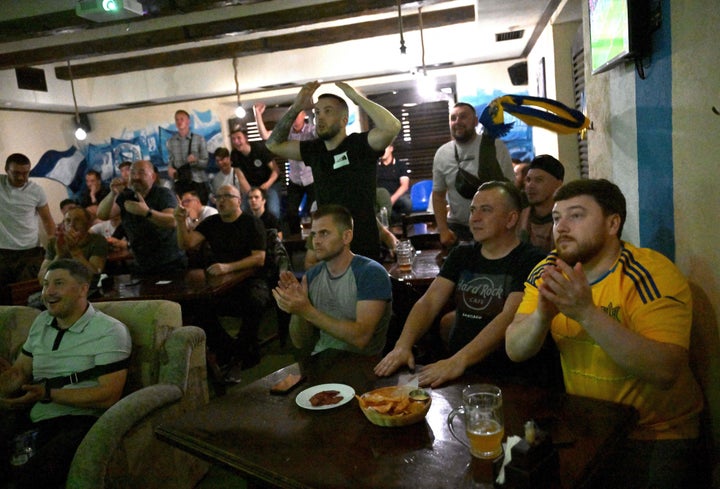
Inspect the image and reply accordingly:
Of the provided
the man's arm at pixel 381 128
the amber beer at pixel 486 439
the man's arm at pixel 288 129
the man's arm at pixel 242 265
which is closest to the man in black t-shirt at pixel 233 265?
the man's arm at pixel 242 265

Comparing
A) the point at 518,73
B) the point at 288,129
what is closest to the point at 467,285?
the point at 288,129

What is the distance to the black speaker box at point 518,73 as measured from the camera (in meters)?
7.39

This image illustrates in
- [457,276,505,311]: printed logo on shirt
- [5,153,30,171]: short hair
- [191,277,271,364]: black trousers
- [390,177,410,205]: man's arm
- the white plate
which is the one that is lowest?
[191,277,271,364]: black trousers

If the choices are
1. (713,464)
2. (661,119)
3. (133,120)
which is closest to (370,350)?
(713,464)

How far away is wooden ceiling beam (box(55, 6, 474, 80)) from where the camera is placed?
6.35m

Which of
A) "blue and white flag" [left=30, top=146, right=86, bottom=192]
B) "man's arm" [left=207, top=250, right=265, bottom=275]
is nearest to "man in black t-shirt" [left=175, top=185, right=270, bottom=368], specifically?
"man's arm" [left=207, top=250, right=265, bottom=275]

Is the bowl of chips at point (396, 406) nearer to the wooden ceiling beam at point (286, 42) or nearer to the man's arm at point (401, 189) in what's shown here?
the man's arm at point (401, 189)

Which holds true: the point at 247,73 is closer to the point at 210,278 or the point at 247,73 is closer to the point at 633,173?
the point at 210,278

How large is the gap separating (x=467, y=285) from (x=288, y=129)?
1.75 m

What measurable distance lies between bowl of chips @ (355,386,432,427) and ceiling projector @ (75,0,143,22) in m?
3.91

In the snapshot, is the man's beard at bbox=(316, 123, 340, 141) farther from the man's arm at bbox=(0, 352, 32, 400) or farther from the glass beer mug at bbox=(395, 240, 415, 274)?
the man's arm at bbox=(0, 352, 32, 400)

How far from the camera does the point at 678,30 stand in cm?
172

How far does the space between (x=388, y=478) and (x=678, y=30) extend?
64.7 inches

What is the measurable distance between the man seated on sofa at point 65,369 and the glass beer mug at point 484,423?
158cm
